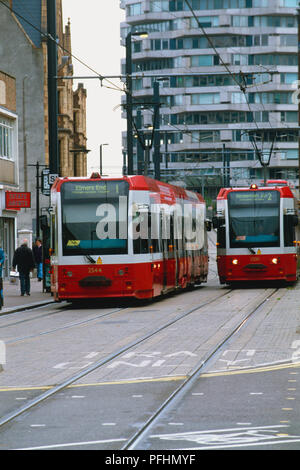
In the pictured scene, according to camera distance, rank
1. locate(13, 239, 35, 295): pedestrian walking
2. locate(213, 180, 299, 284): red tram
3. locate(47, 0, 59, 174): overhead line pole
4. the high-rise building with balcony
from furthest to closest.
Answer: the high-rise building with balcony
locate(213, 180, 299, 284): red tram
locate(13, 239, 35, 295): pedestrian walking
locate(47, 0, 59, 174): overhead line pole

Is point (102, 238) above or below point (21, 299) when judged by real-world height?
above

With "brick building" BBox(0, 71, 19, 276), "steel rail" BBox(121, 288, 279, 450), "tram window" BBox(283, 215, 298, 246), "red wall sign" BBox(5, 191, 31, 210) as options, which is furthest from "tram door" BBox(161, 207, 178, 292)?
"brick building" BBox(0, 71, 19, 276)

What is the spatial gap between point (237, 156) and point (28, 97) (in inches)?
2341

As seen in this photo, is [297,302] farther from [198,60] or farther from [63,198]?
[198,60]

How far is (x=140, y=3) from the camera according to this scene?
4633 inches

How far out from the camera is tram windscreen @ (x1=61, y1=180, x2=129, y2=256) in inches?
925

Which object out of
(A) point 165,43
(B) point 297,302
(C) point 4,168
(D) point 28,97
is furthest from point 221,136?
(B) point 297,302

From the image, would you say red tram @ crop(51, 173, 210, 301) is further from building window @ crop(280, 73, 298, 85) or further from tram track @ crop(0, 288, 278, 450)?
building window @ crop(280, 73, 298, 85)

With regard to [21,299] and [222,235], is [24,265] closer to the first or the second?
[21,299]

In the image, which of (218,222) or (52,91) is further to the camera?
(218,222)

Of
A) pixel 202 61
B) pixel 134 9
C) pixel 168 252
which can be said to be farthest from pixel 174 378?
pixel 134 9

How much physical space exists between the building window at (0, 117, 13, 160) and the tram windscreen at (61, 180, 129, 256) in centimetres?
1681

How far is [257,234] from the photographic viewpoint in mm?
30922

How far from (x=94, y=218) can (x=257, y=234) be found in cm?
872
